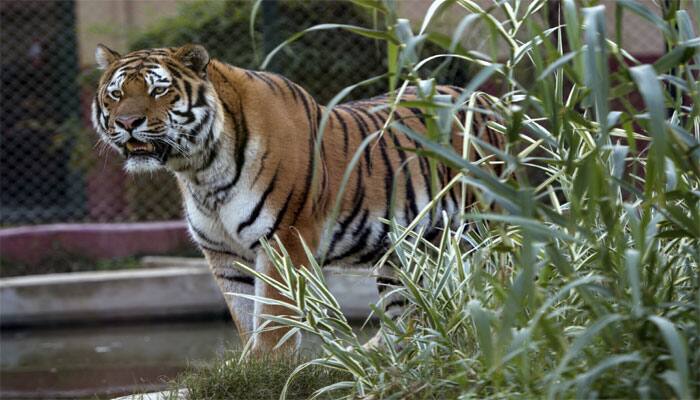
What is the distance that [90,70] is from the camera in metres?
8.19

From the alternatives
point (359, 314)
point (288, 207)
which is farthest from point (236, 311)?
point (359, 314)

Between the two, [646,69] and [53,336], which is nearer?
[646,69]

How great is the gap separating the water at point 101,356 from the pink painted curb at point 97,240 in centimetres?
107

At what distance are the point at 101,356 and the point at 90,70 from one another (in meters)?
2.98

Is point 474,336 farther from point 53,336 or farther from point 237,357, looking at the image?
point 53,336

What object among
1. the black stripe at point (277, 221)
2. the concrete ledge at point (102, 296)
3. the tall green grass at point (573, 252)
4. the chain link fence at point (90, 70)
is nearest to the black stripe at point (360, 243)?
the black stripe at point (277, 221)

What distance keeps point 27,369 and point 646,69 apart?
13.9 ft

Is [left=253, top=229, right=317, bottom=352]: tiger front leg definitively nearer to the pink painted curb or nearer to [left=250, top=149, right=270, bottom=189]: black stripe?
[left=250, top=149, right=270, bottom=189]: black stripe

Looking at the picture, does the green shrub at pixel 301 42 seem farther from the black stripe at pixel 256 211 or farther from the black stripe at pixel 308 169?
the black stripe at pixel 256 211

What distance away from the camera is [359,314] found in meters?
6.54

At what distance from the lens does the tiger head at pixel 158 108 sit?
13.9 feet

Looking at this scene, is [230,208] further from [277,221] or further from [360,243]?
[360,243]

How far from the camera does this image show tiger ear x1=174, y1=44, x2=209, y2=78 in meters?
4.38

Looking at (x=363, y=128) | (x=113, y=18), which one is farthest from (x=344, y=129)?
(x=113, y=18)
